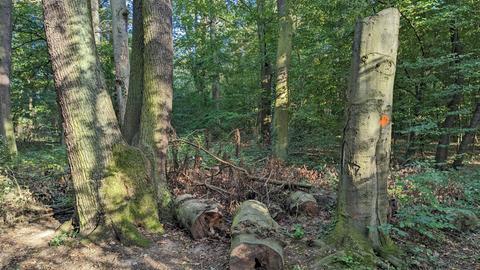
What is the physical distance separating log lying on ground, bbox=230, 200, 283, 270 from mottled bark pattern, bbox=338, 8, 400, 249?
3.28 ft

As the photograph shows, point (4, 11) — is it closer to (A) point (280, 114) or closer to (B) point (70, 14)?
(B) point (70, 14)

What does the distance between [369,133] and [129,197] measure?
3310 mm

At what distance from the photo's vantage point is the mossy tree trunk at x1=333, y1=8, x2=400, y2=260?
13.4 ft

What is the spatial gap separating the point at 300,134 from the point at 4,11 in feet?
31.6

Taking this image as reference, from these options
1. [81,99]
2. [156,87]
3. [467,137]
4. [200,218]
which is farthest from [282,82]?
[81,99]

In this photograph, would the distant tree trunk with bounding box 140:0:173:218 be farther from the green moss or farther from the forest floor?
the forest floor

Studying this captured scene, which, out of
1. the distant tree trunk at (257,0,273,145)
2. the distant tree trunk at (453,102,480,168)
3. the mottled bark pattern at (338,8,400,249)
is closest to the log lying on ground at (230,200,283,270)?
the mottled bark pattern at (338,8,400,249)

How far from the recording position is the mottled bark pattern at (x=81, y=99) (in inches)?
177

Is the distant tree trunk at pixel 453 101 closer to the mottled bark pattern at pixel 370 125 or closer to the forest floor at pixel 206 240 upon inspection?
the forest floor at pixel 206 240

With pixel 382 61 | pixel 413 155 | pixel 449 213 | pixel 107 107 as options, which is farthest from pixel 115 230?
pixel 413 155

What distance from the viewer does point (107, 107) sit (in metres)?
4.80

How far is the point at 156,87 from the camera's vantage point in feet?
18.2

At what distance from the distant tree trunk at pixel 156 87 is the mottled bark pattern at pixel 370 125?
114 inches

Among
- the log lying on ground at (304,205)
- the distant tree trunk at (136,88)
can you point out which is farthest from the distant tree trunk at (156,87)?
the log lying on ground at (304,205)
